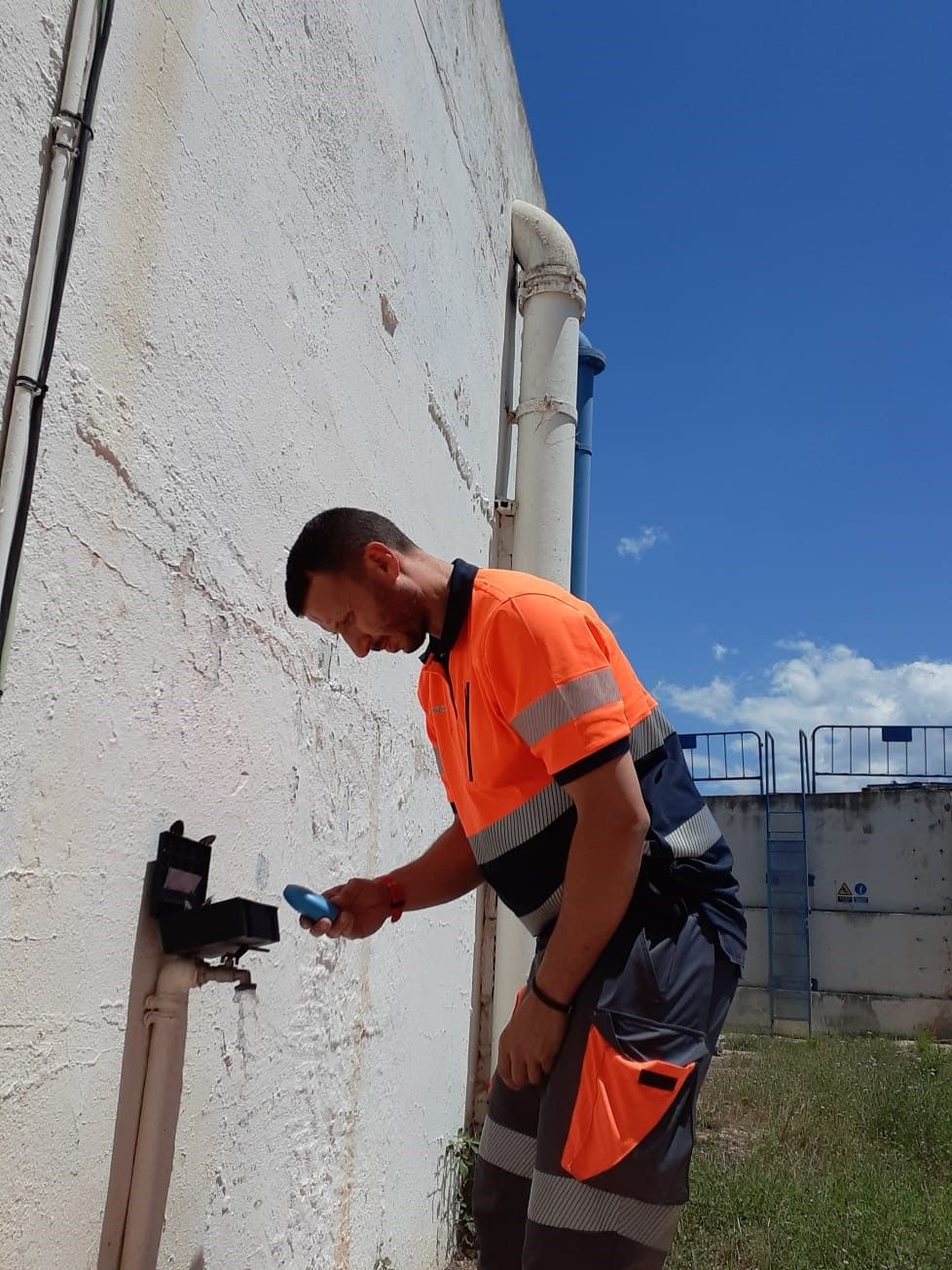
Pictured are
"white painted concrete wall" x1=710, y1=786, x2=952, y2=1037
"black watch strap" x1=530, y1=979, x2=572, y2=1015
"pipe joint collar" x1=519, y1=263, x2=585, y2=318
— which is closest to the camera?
"black watch strap" x1=530, y1=979, x2=572, y2=1015

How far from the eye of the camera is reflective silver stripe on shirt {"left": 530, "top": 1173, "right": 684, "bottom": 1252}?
167 centimetres

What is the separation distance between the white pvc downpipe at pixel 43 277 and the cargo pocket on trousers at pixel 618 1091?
3.33 ft

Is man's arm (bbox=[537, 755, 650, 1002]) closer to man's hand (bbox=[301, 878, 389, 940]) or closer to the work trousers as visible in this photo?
the work trousers

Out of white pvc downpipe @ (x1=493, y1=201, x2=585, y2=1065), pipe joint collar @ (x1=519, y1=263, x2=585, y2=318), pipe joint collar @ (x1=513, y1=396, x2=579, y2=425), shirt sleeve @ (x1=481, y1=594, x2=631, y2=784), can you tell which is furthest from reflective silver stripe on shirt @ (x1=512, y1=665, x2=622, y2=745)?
pipe joint collar @ (x1=519, y1=263, x2=585, y2=318)

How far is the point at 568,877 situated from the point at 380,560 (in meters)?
0.61

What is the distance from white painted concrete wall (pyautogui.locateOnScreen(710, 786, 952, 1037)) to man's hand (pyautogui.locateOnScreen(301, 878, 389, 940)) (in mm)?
13172

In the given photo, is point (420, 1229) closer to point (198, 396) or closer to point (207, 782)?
point (207, 782)

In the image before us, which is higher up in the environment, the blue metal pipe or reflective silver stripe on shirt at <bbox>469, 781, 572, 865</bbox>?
the blue metal pipe

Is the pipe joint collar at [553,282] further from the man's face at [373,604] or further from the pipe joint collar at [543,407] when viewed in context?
the man's face at [373,604]

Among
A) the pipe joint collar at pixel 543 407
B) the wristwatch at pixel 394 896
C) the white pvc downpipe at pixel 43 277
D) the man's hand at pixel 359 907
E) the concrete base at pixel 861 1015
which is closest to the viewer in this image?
the white pvc downpipe at pixel 43 277

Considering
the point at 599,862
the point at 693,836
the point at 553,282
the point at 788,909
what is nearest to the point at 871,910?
the point at 788,909

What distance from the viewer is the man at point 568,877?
5.54 feet

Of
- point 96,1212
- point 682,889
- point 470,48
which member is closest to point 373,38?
point 470,48

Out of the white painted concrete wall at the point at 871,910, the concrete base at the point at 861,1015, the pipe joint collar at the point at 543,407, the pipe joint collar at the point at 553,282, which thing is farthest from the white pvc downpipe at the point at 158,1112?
the white painted concrete wall at the point at 871,910
